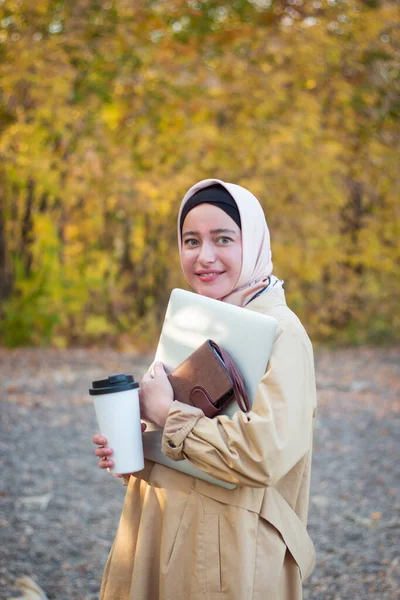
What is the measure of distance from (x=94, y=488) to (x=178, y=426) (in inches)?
136

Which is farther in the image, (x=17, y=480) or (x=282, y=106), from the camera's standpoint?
(x=282, y=106)

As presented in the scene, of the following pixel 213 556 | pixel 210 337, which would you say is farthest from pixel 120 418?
pixel 213 556

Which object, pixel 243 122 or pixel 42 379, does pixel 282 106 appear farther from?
pixel 42 379

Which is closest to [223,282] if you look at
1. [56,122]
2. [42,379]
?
[42,379]

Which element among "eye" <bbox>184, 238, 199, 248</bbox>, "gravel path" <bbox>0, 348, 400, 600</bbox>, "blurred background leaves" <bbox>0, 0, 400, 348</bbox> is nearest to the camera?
"eye" <bbox>184, 238, 199, 248</bbox>

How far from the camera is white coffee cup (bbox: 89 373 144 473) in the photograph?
1767 mm

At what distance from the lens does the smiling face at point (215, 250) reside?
191cm

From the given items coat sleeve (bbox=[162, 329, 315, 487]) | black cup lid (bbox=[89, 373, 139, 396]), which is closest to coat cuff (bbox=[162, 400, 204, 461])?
coat sleeve (bbox=[162, 329, 315, 487])

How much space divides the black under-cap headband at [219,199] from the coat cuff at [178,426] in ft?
1.71

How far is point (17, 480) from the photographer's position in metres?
4.93

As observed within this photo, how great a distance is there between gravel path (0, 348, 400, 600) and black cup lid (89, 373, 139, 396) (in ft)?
6.28

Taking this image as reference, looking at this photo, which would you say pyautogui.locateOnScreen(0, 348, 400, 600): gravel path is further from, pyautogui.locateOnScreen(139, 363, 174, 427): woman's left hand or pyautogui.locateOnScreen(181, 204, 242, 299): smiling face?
pyautogui.locateOnScreen(181, 204, 242, 299): smiling face

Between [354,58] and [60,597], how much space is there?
8.34m

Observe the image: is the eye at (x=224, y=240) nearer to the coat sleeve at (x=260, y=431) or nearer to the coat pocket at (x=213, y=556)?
the coat sleeve at (x=260, y=431)
